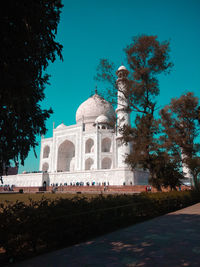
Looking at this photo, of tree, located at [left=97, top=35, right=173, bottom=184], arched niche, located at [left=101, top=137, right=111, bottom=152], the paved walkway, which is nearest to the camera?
the paved walkway

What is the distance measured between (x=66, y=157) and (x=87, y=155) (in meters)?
8.63

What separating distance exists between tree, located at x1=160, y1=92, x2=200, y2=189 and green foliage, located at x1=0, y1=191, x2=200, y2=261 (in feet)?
39.4

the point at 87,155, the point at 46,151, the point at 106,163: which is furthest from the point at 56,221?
the point at 46,151

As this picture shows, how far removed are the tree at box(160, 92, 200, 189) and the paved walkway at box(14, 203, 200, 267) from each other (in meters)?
13.4

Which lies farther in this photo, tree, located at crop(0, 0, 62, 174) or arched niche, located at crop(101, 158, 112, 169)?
arched niche, located at crop(101, 158, 112, 169)

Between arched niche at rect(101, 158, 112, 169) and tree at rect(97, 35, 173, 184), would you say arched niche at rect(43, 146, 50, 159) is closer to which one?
arched niche at rect(101, 158, 112, 169)

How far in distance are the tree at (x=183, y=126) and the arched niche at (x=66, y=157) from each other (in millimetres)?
28316

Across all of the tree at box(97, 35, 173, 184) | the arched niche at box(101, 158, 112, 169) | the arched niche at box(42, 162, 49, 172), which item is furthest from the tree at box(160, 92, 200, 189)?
the arched niche at box(42, 162, 49, 172)

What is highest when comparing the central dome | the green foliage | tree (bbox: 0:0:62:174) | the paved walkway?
the central dome

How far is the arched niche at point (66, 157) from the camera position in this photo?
45.0 m

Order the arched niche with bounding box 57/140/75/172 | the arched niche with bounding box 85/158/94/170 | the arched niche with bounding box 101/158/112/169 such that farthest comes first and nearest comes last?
the arched niche with bounding box 57/140/75/172 < the arched niche with bounding box 85/158/94/170 < the arched niche with bounding box 101/158/112/169

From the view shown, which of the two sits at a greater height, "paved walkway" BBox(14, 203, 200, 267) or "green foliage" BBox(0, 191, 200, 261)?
"green foliage" BBox(0, 191, 200, 261)

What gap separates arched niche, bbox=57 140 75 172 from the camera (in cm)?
4500

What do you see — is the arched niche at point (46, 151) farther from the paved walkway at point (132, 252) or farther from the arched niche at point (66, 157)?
the paved walkway at point (132, 252)
